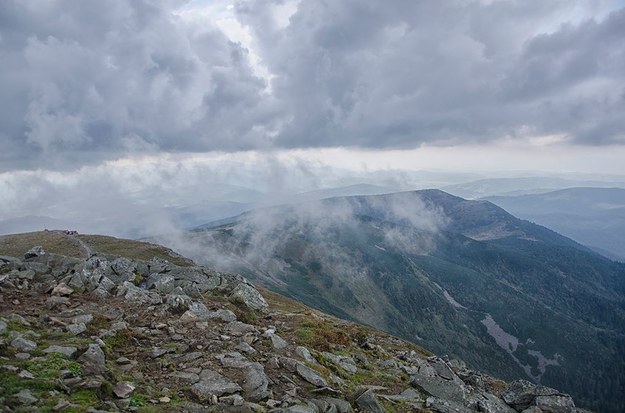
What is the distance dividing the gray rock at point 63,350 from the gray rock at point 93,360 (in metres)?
0.49

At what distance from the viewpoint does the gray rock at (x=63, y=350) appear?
17469mm

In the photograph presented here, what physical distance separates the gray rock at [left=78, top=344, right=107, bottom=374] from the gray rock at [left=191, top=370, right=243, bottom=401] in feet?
12.6

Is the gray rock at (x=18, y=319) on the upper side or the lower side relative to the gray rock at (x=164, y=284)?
upper

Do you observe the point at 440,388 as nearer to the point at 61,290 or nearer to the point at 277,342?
the point at 277,342

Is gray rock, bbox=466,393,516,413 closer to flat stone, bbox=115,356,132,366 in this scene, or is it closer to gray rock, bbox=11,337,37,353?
flat stone, bbox=115,356,132,366

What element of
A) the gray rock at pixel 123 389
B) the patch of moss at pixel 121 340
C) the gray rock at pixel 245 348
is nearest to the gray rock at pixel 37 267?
the patch of moss at pixel 121 340

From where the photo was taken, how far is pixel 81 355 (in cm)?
1766

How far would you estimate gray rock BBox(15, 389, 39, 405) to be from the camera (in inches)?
512

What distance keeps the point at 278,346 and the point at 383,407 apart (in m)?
6.96

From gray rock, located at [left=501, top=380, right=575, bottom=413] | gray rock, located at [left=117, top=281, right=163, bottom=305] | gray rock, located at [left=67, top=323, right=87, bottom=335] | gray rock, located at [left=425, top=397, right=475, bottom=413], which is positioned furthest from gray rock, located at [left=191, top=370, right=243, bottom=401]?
gray rock, located at [left=501, top=380, right=575, bottom=413]

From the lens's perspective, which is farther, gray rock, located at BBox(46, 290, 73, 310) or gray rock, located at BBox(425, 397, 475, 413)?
gray rock, located at BBox(46, 290, 73, 310)

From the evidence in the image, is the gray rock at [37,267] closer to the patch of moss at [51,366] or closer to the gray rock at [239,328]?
the gray rock at [239,328]

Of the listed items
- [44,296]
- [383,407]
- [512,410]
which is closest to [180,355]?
[383,407]

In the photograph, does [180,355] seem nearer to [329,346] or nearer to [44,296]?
[329,346]
